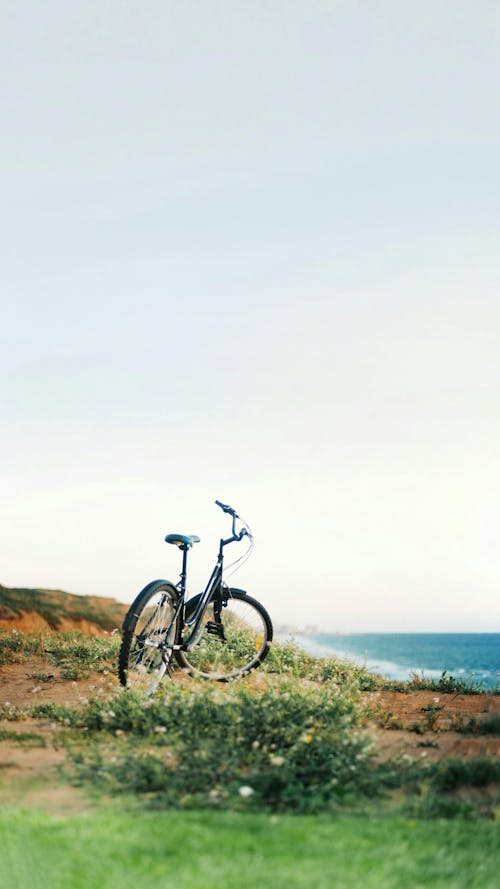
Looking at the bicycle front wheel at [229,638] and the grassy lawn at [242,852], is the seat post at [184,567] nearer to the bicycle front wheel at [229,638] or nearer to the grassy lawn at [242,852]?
the bicycle front wheel at [229,638]

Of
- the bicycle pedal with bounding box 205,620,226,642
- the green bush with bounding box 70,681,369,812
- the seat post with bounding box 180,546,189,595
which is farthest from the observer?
the bicycle pedal with bounding box 205,620,226,642

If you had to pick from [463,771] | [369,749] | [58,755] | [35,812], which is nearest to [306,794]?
[369,749]

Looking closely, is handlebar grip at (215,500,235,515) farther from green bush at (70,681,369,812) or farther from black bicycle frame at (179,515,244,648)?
green bush at (70,681,369,812)

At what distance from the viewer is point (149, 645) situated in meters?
9.90

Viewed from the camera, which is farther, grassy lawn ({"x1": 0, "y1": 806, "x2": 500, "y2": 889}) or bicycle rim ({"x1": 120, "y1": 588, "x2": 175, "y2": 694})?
bicycle rim ({"x1": 120, "y1": 588, "x2": 175, "y2": 694})

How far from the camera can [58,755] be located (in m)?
7.54

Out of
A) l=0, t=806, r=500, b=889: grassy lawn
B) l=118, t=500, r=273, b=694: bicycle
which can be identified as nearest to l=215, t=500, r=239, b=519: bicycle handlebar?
l=118, t=500, r=273, b=694: bicycle

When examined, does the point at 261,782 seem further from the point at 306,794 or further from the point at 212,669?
the point at 212,669

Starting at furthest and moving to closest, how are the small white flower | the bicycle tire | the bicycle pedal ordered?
the bicycle pedal, the bicycle tire, the small white flower

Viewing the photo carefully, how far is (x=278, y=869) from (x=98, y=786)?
2200mm

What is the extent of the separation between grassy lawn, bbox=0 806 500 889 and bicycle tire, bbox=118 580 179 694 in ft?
12.3

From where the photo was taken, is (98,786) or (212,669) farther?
(212,669)

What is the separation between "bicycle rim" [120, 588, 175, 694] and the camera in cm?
948

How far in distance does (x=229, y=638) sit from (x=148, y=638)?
206 centimetres
